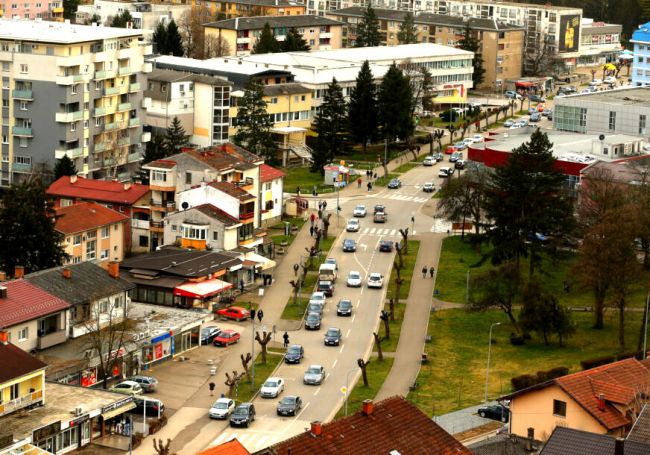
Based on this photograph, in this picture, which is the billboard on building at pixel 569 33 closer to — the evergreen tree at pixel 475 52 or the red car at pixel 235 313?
the evergreen tree at pixel 475 52

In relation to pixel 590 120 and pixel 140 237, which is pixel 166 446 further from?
pixel 590 120

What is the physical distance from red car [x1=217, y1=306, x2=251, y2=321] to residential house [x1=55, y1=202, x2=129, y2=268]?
8883 millimetres

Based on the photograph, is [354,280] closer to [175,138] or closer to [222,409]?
[222,409]

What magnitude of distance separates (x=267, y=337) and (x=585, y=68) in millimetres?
122391

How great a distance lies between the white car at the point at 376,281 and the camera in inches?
3723

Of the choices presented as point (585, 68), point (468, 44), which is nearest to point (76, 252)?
point (468, 44)

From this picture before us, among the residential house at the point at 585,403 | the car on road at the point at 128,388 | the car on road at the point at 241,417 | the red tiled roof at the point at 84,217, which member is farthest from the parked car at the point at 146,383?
the red tiled roof at the point at 84,217

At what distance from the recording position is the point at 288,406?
2849 inches

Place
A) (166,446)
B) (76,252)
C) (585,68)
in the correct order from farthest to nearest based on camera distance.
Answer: (585,68) → (76,252) → (166,446)

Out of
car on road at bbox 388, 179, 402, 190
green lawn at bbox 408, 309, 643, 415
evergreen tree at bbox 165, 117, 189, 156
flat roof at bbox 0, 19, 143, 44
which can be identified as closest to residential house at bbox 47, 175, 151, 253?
evergreen tree at bbox 165, 117, 189, 156

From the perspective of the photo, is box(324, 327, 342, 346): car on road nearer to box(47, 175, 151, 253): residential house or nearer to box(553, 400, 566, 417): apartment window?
box(47, 175, 151, 253): residential house

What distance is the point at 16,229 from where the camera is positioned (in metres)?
87.6

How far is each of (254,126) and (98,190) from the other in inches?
880

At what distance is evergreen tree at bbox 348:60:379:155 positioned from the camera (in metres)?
133
